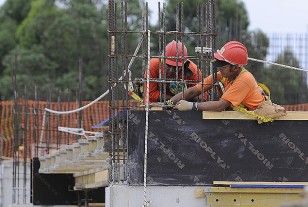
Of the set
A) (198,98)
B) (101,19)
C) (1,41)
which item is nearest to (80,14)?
(101,19)

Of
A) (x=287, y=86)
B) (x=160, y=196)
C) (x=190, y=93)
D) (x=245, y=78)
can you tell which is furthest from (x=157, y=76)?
(x=287, y=86)

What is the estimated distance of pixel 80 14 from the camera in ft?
148

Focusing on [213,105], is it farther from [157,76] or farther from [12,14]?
[12,14]

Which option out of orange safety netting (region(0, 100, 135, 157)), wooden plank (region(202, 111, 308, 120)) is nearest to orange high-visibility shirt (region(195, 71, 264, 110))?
wooden plank (region(202, 111, 308, 120))

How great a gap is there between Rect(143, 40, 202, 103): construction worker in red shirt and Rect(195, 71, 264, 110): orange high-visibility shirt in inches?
25.7

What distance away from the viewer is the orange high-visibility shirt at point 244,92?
12484 mm

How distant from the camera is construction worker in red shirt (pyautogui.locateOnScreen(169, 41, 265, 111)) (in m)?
12.4

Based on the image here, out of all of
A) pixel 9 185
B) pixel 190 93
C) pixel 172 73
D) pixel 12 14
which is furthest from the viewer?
pixel 12 14

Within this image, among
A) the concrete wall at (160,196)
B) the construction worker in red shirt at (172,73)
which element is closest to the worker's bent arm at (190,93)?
the construction worker in red shirt at (172,73)

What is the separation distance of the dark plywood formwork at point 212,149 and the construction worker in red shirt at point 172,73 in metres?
0.62

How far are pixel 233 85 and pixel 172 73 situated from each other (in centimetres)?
135

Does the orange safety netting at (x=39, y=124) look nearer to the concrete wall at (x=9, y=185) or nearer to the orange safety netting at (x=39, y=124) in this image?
the orange safety netting at (x=39, y=124)

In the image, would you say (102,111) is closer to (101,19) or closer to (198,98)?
(198,98)

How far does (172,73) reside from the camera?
13750 mm
